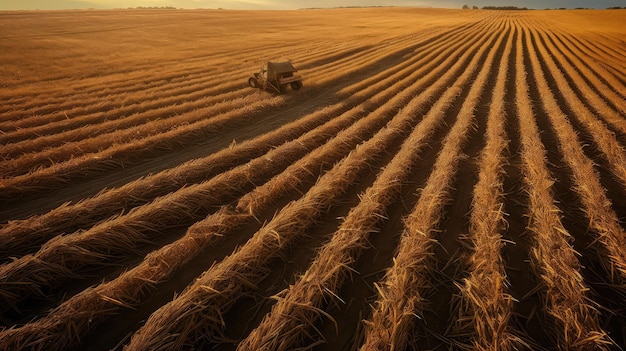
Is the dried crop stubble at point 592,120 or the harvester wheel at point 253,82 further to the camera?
the harvester wheel at point 253,82

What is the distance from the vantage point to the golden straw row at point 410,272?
3.13 m

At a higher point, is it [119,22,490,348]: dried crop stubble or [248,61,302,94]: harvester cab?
[248,61,302,94]: harvester cab

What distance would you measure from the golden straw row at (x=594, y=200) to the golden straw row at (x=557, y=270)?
1.50 feet

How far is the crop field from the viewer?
3.38 m

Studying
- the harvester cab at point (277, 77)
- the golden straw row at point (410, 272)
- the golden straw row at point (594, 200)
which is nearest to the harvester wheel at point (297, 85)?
the harvester cab at point (277, 77)

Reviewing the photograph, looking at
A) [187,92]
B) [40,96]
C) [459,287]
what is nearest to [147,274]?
[459,287]

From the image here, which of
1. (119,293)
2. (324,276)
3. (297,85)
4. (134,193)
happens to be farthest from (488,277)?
(297,85)

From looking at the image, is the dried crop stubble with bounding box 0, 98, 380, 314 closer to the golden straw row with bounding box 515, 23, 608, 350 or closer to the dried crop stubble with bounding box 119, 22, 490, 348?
the dried crop stubble with bounding box 119, 22, 490, 348

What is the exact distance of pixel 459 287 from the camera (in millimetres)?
3689

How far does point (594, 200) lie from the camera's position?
5.31m

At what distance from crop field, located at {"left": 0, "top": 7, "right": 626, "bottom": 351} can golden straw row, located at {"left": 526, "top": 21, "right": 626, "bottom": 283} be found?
4 cm

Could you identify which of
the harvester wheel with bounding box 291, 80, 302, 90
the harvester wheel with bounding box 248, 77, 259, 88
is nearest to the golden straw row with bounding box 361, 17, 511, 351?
the harvester wheel with bounding box 291, 80, 302, 90

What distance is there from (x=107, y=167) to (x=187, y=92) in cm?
826

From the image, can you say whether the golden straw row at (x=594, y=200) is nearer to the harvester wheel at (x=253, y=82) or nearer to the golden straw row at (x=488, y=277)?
the golden straw row at (x=488, y=277)
